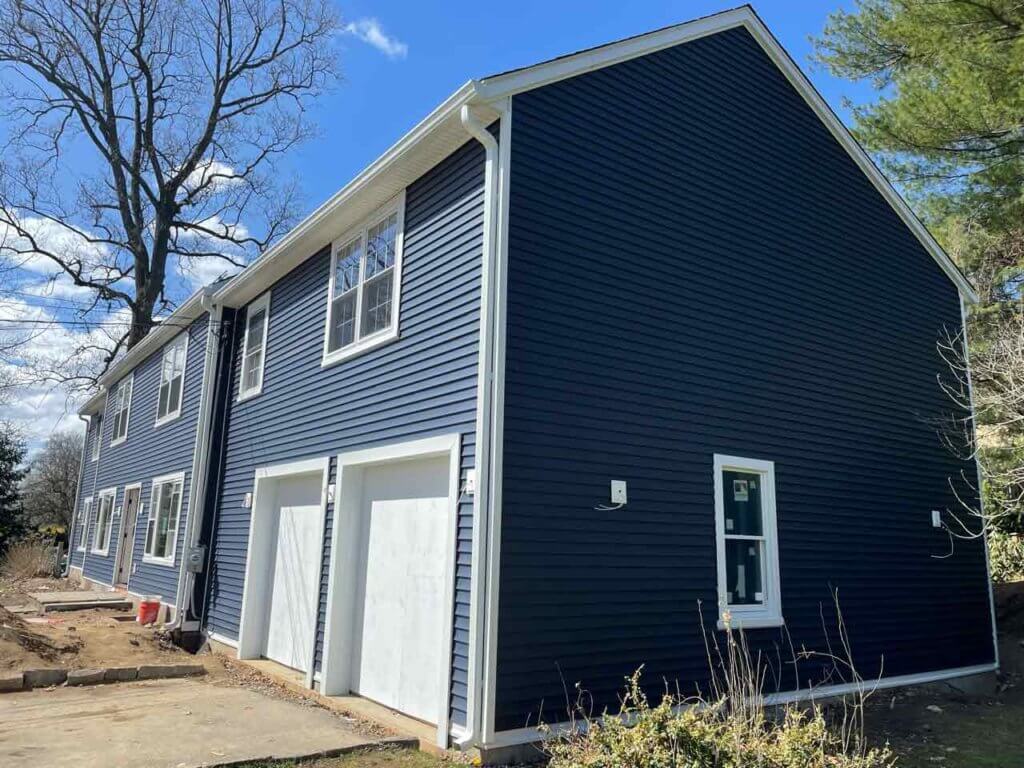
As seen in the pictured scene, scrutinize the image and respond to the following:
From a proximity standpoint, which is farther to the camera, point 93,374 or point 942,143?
point 93,374

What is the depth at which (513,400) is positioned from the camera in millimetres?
6215

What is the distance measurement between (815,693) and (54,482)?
42.0 meters

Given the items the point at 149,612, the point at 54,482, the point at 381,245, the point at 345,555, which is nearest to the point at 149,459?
the point at 149,612

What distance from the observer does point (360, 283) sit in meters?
8.62

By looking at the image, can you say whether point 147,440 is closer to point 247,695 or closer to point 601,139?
point 247,695

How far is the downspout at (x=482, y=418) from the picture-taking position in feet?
18.6

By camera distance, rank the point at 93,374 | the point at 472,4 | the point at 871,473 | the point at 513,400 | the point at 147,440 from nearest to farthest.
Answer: the point at 513,400 → the point at 871,473 → the point at 472,4 → the point at 147,440 → the point at 93,374

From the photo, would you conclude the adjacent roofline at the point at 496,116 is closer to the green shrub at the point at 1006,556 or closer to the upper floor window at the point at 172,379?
the upper floor window at the point at 172,379

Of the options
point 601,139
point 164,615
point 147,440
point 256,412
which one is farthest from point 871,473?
point 147,440

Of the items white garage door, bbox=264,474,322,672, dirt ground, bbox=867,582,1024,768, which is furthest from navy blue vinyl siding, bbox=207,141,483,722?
dirt ground, bbox=867,582,1024,768

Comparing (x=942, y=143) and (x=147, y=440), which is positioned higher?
(x=942, y=143)

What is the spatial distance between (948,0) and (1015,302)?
5379 mm

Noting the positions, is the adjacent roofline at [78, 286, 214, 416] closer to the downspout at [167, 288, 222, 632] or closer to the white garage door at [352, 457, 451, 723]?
the downspout at [167, 288, 222, 632]

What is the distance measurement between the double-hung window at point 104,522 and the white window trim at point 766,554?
1540 centimetres
